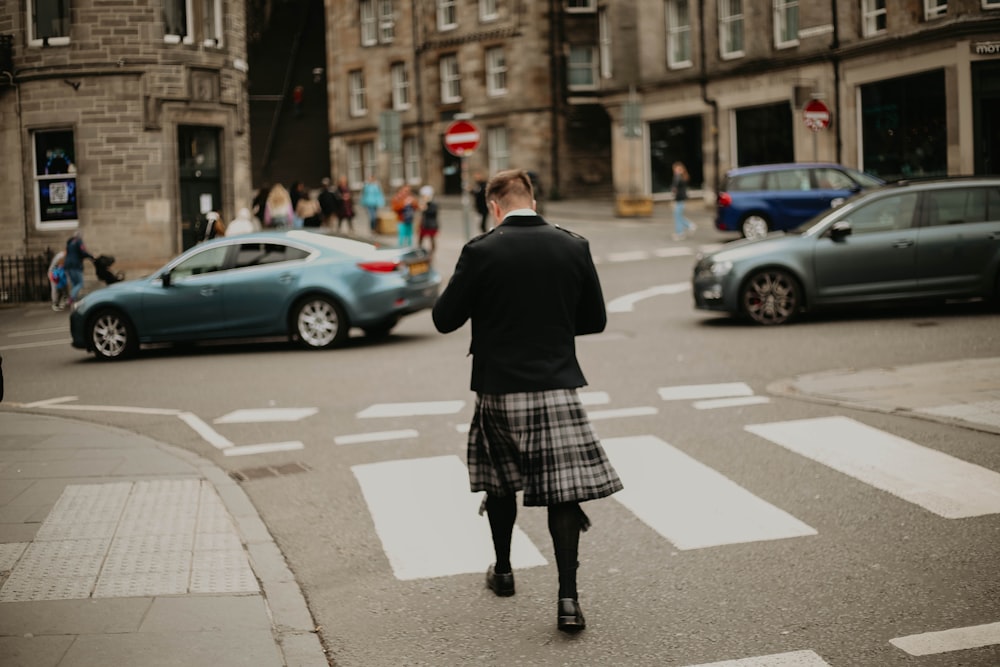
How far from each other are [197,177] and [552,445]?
87.9 feet

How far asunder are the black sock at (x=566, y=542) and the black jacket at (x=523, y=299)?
1.67ft

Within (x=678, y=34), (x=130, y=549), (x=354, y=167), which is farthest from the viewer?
(x=354, y=167)

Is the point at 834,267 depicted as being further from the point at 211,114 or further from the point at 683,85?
the point at 683,85

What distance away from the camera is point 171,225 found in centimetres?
2964


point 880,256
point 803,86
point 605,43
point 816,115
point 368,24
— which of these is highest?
point 368,24

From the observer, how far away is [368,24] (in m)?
57.3

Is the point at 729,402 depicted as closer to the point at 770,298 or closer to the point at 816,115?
the point at 770,298

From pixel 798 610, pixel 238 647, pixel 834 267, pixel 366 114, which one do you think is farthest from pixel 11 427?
pixel 366 114

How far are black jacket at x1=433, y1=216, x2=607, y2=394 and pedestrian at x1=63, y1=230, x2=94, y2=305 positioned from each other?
20.0m

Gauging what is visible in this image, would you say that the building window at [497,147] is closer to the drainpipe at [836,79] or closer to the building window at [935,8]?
the drainpipe at [836,79]

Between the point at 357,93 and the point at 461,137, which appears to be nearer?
the point at 461,137

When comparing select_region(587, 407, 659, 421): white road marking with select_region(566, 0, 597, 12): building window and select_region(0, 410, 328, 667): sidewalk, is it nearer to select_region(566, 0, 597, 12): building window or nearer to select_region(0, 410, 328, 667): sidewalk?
select_region(0, 410, 328, 667): sidewalk

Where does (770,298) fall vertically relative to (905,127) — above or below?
below

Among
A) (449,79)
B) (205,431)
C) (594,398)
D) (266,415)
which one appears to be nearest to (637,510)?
(594,398)
